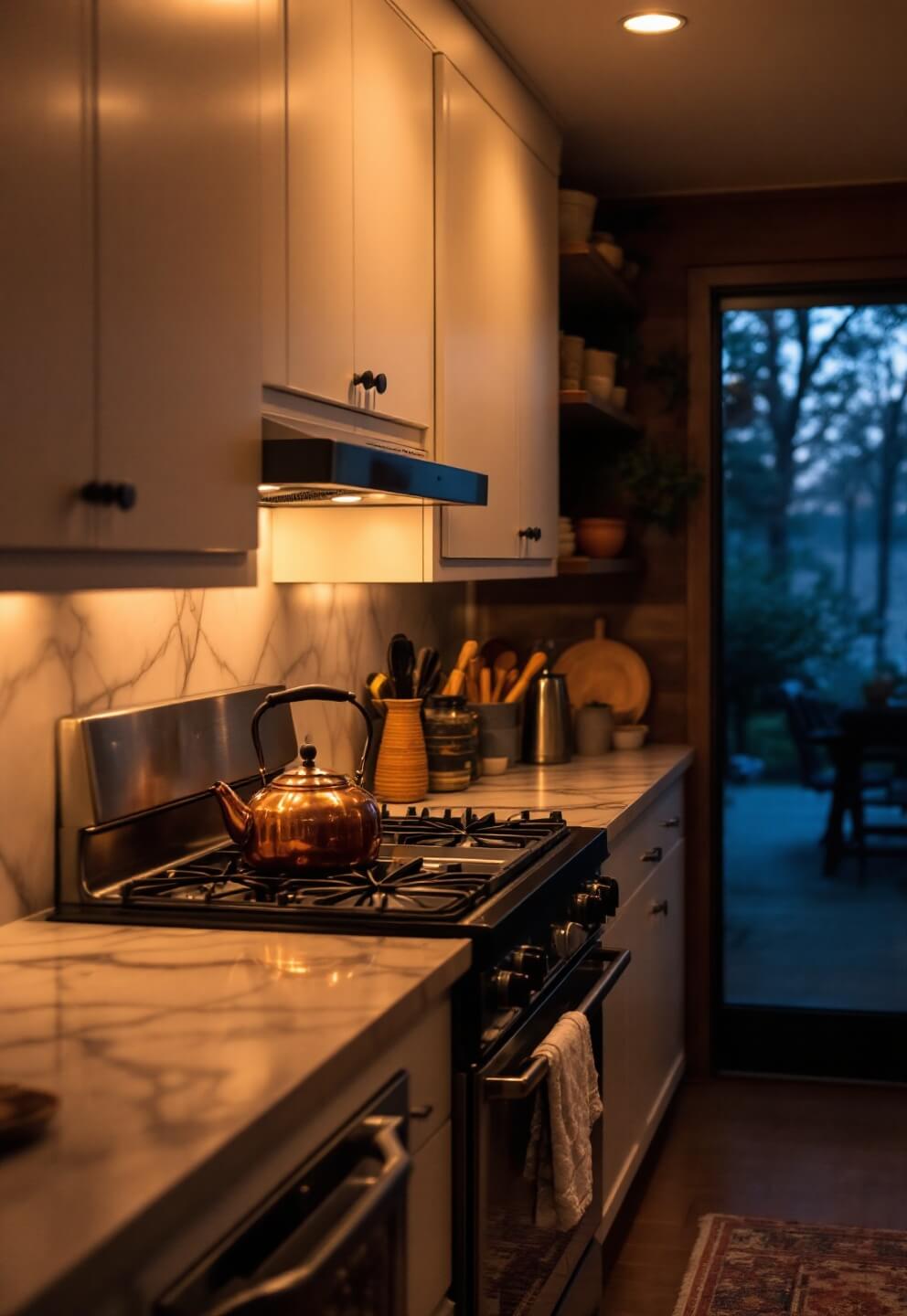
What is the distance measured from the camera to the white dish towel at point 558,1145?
225 centimetres

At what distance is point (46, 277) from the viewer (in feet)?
5.10

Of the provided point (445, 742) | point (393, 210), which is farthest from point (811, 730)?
point (393, 210)

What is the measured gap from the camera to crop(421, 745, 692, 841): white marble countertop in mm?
3143

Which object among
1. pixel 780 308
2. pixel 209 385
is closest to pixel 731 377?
pixel 780 308

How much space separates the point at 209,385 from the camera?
6.31 feet

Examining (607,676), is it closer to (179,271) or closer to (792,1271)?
(792,1271)

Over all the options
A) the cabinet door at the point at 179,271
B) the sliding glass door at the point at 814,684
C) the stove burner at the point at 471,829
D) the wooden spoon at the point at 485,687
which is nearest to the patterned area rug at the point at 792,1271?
the stove burner at the point at 471,829

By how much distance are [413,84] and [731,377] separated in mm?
2073

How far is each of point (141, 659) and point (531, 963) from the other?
0.76 meters

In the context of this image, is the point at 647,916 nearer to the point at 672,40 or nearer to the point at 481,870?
the point at 481,870

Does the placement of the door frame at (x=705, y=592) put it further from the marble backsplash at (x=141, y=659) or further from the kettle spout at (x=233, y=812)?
the kettle spout at (x=233, y=812)

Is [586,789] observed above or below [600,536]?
below

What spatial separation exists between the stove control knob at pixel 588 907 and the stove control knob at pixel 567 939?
0.09ft

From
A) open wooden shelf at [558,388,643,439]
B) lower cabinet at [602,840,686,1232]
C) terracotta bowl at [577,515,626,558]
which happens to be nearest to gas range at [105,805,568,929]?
lower cabinet at [602,840,686,1232]
